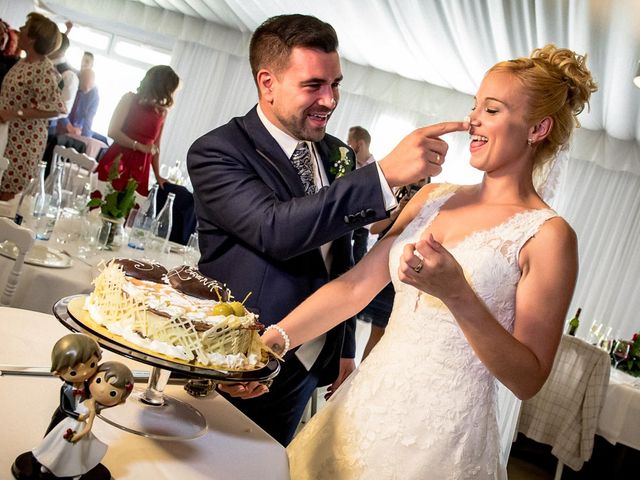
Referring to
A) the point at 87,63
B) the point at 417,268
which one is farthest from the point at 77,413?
the point at 87,63

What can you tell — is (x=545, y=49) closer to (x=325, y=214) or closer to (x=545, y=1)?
(x=325, y=214)

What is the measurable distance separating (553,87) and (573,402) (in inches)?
171

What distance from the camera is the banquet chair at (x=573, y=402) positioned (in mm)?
5621

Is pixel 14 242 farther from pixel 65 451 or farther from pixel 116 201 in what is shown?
pixel 65 451

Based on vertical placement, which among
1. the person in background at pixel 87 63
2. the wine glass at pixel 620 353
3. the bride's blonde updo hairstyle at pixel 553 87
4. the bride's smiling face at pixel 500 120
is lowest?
the wine glass at pixel 620 353

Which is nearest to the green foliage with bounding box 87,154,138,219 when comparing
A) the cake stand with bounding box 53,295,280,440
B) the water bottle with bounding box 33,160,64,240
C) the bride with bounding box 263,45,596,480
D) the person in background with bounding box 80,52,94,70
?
the water bottle with bounding box 33,160,64,240

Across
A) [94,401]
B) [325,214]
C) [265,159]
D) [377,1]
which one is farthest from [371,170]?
[377,1]

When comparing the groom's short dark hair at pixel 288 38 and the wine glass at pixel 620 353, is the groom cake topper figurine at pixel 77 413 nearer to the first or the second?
the groom's short dark hair at pixel 288 38

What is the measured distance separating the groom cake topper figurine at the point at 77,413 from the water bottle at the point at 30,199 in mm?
2217

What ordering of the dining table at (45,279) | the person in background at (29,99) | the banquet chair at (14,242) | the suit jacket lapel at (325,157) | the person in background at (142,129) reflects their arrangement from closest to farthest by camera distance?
1. the suit jacket lapel at (325,157)
2. the banquet chair at (14,242)
3. the dining table at (45,279)
4. the person in background at (29,99)
5. the person in background at (142,129)

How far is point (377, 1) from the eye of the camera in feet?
26.1

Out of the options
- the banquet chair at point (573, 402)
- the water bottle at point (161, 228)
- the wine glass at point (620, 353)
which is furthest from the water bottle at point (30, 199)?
the wine glass at point (620, 353)

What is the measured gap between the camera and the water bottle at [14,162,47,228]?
320cm

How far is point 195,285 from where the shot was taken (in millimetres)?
1520
